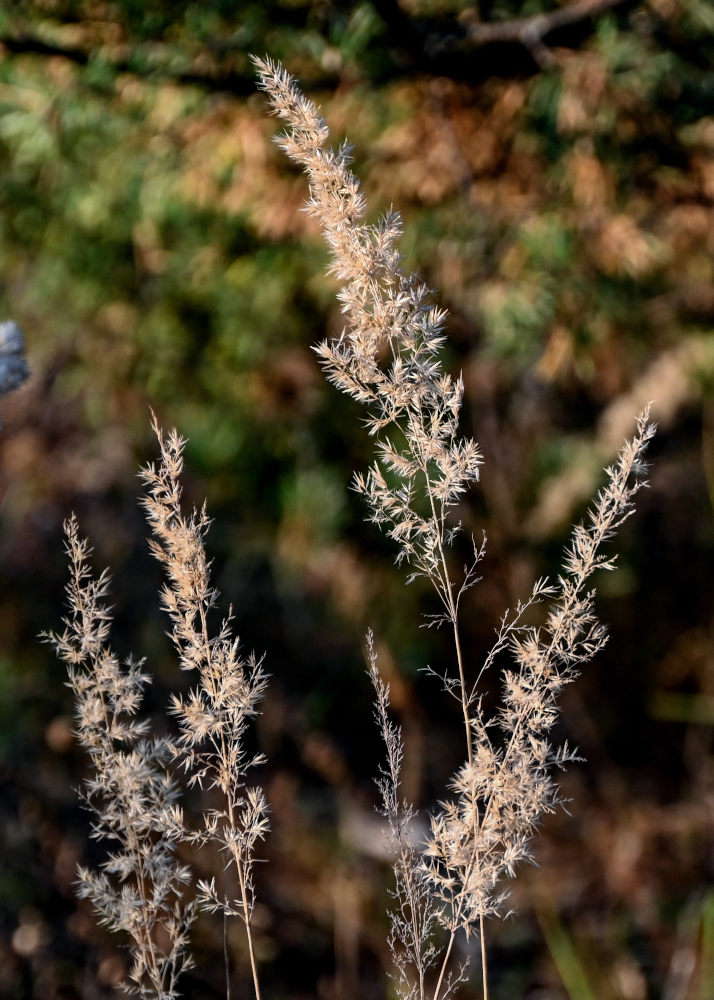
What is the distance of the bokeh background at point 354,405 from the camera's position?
2240 mm

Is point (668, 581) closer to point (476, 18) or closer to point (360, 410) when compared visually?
point (360, 410)

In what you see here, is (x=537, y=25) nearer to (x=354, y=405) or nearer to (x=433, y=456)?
(x=354, y=405)

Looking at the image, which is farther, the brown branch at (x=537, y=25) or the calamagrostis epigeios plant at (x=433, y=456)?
the brown branch at (x=537, y=25)

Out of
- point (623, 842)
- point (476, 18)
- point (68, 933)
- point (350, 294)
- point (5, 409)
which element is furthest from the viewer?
point (5, 409)

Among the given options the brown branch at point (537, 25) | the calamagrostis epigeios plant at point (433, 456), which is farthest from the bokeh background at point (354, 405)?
the calamagrostis epigeios plant at point (433, 456)

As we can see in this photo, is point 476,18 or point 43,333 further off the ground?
point 476,18

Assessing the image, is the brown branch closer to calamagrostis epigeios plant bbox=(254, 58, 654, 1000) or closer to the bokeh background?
the bokeh background

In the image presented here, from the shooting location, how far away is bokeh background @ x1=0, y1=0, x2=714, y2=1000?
2240mm

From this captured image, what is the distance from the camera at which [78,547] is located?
111cm

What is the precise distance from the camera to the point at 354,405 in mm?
2779

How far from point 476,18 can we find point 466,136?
0.86 feet

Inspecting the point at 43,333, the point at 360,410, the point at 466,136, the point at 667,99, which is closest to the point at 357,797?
the point at 360,410

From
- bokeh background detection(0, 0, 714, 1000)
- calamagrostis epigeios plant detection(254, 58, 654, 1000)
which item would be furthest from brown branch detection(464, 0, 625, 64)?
calamagrostis epigeios plant detection(254, 58, 654, 1000)

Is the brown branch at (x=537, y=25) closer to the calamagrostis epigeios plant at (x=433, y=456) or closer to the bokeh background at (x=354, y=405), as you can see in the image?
the bokeh background at (x=354, y=405)
